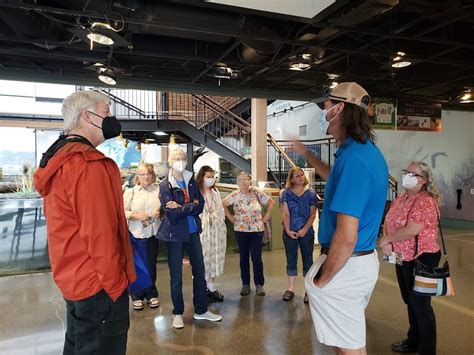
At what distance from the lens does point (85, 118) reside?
5.43ft

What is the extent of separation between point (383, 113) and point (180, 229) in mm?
5298

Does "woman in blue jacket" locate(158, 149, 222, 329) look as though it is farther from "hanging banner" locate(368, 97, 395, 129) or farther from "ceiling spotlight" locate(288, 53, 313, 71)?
"hanging banner" locate(368, 97, 395, 129)

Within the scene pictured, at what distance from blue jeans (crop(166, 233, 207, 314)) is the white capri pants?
5.94 ft

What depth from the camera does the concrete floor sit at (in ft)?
9.71

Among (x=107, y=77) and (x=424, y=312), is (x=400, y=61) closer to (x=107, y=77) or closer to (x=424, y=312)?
(x=424, y=312)

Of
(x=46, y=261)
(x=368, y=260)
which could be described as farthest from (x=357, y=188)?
(x=46, y=261)

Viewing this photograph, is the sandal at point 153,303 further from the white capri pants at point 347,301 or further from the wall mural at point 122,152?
the wall mural at point 122,152

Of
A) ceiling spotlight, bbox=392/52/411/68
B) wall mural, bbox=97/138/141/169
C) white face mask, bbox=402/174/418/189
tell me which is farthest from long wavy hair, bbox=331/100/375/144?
wall mural, bbox=97/138/141/169

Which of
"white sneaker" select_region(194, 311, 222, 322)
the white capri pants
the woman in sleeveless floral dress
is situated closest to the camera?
the white capri pants

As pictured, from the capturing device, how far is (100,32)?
3605 millimetres

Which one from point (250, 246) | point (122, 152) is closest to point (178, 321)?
point (250, 246)

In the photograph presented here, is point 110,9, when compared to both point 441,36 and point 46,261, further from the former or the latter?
point 441,36

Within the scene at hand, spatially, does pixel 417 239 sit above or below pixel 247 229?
above

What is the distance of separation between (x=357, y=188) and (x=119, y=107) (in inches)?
437
